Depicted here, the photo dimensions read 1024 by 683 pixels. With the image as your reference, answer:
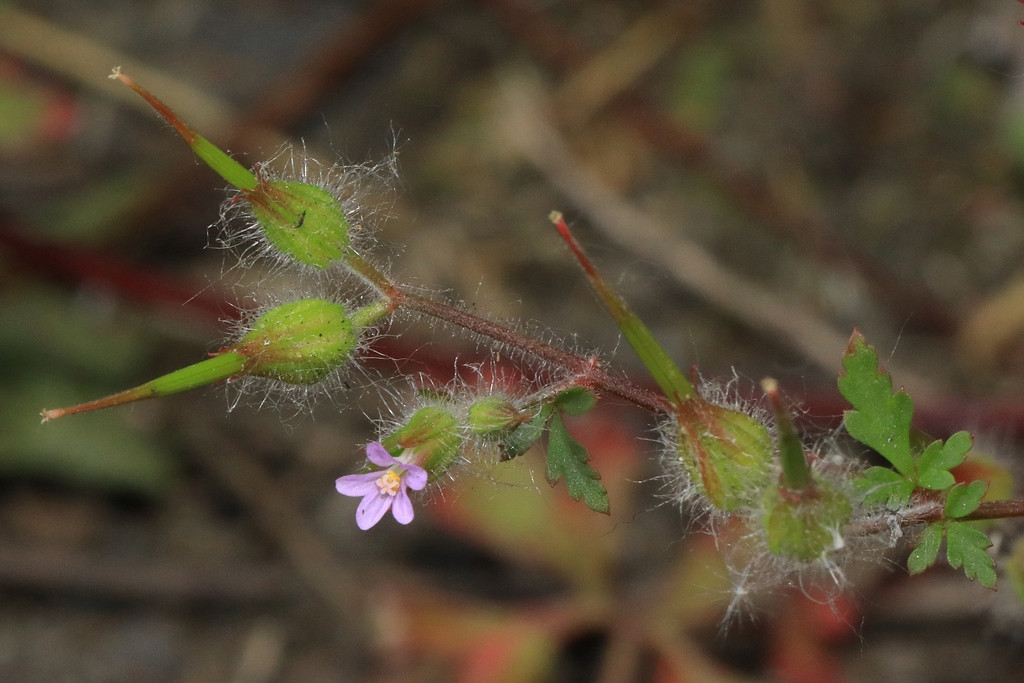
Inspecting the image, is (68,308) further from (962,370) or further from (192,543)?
(962,370)

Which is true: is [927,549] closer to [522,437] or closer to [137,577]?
[522,437]

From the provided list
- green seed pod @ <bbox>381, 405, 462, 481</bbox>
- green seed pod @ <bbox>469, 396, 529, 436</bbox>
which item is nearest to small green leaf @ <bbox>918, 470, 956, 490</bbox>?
green seed pod @ <bbox>469, 396, 529, 436</bbox>

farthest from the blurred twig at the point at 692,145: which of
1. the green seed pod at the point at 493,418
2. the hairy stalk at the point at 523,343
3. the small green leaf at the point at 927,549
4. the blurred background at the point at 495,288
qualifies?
the green seed pod at the point at 493,418

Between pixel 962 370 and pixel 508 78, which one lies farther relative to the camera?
pixel 508 78

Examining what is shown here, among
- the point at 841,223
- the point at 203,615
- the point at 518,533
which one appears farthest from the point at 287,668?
the point at 841,223

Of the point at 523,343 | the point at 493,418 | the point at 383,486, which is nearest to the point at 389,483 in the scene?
the point at 383,486

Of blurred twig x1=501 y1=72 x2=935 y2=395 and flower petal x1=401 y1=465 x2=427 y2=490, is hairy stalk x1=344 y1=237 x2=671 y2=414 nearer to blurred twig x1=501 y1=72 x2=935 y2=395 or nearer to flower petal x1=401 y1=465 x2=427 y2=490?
flower petal x1=401 y1=465 x2=427 y2=490
